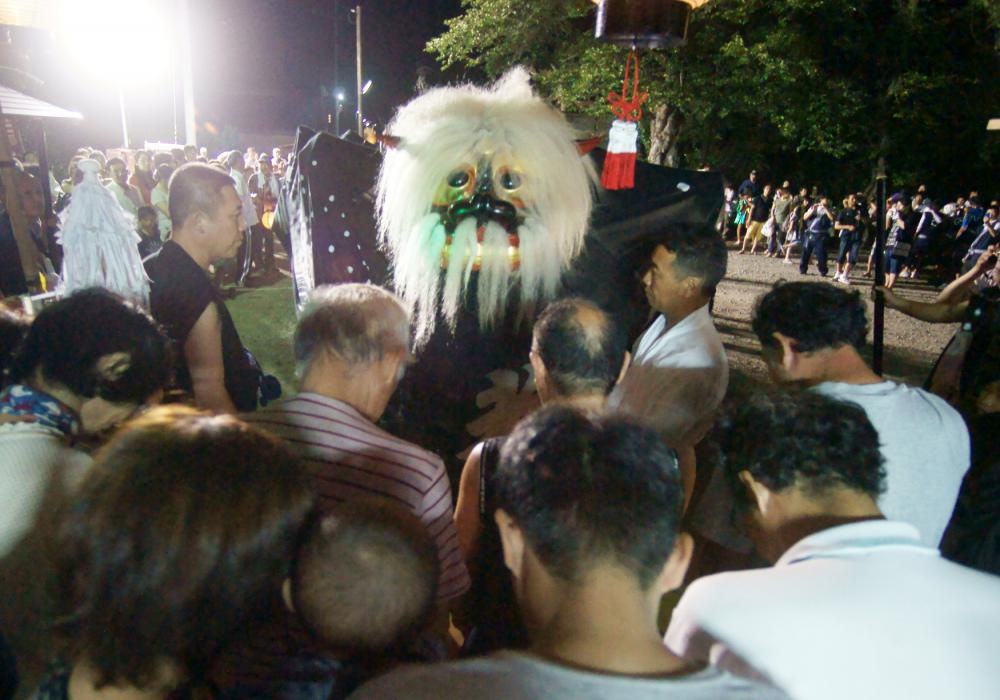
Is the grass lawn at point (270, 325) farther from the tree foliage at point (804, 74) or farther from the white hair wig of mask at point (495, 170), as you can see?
the tree foliage at point (804, 74)

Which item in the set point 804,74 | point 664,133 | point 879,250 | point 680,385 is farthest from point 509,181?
point 804,74

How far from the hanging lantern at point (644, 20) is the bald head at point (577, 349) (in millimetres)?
2077

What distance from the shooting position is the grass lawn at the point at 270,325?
5926 millimetres

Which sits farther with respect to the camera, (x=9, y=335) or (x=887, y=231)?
(x=887, y=231)

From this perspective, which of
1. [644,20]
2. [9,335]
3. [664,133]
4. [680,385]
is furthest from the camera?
[664,133]

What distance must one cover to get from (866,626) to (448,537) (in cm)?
90

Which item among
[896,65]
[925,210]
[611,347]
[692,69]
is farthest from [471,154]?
[896,65]

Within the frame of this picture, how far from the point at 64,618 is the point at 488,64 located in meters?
15.7

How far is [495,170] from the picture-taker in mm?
2812

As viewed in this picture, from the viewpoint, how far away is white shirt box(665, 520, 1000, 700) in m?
1.08

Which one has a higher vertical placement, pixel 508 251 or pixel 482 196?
pixel 482 196

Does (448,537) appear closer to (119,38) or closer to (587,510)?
(587,510)

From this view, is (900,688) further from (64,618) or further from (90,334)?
(90,334)

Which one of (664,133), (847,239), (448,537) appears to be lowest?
(847,239)
